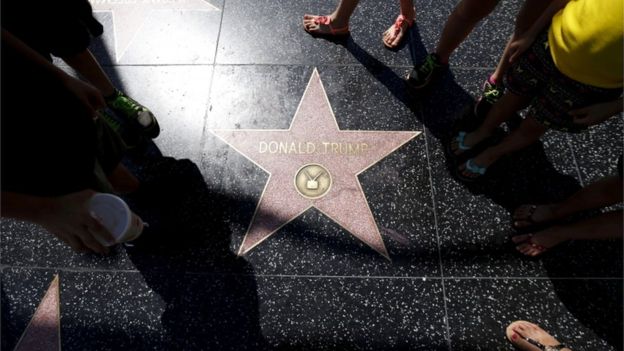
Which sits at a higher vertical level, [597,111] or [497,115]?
[597,111]

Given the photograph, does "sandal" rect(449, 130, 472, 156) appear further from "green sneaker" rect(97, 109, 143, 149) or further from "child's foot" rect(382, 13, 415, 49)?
"green sneaker" rect(97, 109, 143, 149)

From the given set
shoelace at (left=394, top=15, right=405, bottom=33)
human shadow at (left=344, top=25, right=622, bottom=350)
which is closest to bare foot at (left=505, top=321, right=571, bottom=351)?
human shadow at (left=344, top=25, right=622, bottom=350)

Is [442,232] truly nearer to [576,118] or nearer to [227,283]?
[576,118]

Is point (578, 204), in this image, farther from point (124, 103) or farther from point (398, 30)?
point (124, 103)

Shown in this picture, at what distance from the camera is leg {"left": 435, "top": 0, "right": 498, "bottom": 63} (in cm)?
182

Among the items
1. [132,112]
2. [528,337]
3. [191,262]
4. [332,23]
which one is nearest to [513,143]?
[528,337]

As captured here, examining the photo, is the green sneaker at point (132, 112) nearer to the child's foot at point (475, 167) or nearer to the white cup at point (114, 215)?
the white cup at point (114, 215)

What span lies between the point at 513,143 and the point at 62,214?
75.5 inches

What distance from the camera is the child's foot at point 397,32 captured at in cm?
252

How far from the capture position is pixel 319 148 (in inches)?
86.5

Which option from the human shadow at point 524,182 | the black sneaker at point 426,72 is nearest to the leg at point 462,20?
the black sneaker at point 426,72

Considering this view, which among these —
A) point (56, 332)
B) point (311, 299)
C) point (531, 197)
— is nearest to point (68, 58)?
point (56, 332)

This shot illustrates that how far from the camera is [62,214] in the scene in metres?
1.13

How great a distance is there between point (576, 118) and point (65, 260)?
245 cm
